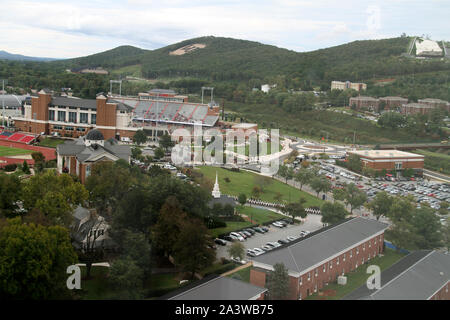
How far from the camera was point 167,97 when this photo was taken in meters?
19.5

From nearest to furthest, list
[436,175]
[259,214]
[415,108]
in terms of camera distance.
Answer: [259,214], [436,175], [415,108]

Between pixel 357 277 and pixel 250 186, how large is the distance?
15.1 feet

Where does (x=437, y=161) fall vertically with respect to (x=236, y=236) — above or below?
above

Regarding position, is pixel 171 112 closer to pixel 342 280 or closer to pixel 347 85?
pixel 347 85

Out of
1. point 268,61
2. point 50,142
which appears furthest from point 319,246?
point 268,61

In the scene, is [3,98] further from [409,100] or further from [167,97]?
[409,100]

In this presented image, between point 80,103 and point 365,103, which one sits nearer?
point 80,103

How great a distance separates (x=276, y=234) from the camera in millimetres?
6434

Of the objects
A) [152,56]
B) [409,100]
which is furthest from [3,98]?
[152,56]

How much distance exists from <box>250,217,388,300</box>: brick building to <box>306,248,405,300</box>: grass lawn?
0.06 meters

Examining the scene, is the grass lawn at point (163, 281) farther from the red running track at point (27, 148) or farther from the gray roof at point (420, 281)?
the red running track at point (27, 148)

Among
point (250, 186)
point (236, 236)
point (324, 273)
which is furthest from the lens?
point (250, 186)

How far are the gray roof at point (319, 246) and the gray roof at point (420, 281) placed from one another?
33.0 inches

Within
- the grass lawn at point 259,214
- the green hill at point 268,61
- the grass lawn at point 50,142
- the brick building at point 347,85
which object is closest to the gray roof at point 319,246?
the grass lawn at point 259,214
